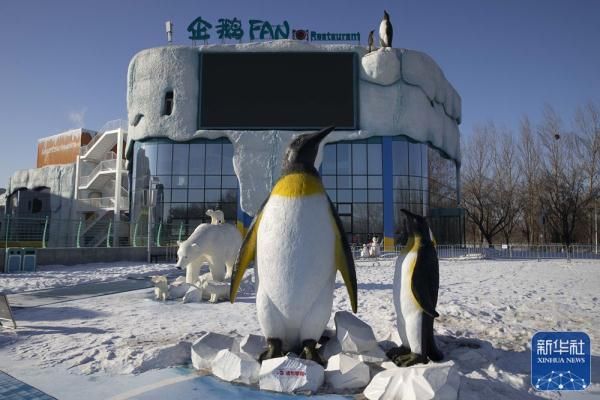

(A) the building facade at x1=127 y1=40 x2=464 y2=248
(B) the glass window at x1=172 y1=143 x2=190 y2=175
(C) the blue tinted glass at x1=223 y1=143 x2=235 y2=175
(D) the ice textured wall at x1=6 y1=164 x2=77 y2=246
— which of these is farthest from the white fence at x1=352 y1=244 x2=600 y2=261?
(D) the ice textured wall at x1=6 y1=164 x2=77 y2=246

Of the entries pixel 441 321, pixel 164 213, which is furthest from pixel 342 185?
pixel 441 321

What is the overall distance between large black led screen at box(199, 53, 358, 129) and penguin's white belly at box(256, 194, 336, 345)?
20.2m

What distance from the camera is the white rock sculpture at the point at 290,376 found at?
10.4ft

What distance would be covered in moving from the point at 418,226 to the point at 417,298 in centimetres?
65

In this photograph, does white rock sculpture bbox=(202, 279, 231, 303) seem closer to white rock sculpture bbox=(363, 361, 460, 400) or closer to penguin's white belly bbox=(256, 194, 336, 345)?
penguin's white belly bbox=(256, 194, 336, 345)

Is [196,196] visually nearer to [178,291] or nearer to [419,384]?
[178,291]

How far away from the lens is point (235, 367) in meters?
3.41

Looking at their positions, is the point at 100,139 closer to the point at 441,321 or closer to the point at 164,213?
the point at 164,213

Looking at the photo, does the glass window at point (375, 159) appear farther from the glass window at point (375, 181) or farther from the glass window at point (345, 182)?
the glass window at point (345, 182)

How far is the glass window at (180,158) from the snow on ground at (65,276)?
33.8ft

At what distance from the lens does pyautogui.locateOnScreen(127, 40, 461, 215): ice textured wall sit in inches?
916

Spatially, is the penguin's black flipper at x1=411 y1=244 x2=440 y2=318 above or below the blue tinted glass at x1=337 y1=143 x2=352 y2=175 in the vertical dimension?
below

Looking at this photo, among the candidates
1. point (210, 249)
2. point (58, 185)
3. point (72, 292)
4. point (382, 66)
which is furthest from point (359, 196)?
point (58, 185)

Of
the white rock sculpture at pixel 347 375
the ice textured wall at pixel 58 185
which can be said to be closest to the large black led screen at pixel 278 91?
the ice textured wall at pixel 58 185
